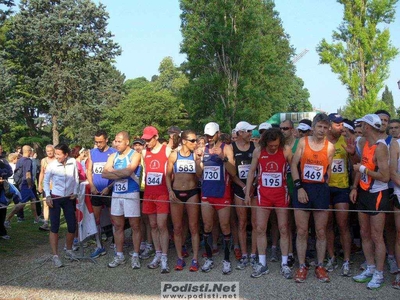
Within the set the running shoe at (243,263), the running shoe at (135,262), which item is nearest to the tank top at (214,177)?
the running shoe at (243,263)

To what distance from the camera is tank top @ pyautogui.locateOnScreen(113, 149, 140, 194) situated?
22.7 ft

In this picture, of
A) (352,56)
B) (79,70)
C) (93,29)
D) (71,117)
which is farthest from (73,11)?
(352,56)

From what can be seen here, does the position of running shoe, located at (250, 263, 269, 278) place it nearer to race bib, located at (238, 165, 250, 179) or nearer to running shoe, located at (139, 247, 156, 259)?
race bib, located at (238, 165, 250, 179)

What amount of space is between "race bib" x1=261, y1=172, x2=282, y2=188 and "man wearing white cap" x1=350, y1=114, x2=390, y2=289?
1020 millimetres

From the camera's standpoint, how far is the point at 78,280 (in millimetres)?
6336

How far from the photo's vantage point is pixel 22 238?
903 cm

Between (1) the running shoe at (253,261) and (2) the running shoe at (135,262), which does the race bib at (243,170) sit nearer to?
(1) the running shoe at (253,261)

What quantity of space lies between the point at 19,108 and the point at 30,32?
7101 mm

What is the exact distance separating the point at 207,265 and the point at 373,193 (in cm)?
251

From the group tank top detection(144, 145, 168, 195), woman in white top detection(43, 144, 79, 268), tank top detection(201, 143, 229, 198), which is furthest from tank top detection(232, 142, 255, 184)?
woman in white top detection(43, 144, 79, 268)

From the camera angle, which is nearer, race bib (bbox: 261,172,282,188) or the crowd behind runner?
the crowd behind runner

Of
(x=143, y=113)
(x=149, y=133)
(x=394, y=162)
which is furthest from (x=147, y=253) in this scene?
(x=143, y=113)

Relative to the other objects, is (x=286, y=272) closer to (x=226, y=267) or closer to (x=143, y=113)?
(x=226, y=267)

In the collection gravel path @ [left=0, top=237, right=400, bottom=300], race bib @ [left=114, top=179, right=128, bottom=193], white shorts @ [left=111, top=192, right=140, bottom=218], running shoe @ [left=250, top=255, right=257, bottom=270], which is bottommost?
gravel path @ [left=0, top=237, right=400, bottom=300]
